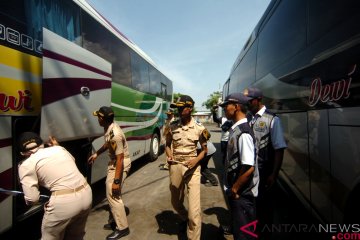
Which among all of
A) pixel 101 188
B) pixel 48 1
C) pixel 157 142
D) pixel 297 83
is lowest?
pixel 101 188

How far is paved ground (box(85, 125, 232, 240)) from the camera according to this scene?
408cm

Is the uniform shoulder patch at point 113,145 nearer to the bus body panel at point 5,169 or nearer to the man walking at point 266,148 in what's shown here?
the bus body panel at point 5,169

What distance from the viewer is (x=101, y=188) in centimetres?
652

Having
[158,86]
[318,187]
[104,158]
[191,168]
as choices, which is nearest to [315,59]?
[318,187]

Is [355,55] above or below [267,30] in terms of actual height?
below

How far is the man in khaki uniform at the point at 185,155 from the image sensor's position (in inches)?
141

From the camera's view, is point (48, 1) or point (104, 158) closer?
point (48, 1)

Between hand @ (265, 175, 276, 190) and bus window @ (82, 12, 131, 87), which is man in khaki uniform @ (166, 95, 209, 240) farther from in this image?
bus window @ (82, 12, 131, 87)

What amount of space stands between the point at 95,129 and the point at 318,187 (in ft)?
10.0

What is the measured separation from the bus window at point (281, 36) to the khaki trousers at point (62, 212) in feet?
10.2

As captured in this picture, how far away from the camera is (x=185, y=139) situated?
3.71 metres

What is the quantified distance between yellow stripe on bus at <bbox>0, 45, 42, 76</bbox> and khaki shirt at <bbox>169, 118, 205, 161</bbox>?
186cm

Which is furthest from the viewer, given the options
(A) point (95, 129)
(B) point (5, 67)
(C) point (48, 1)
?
(A) point (95, 129)

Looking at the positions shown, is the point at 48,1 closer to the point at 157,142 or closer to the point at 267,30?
the point at 267,30
